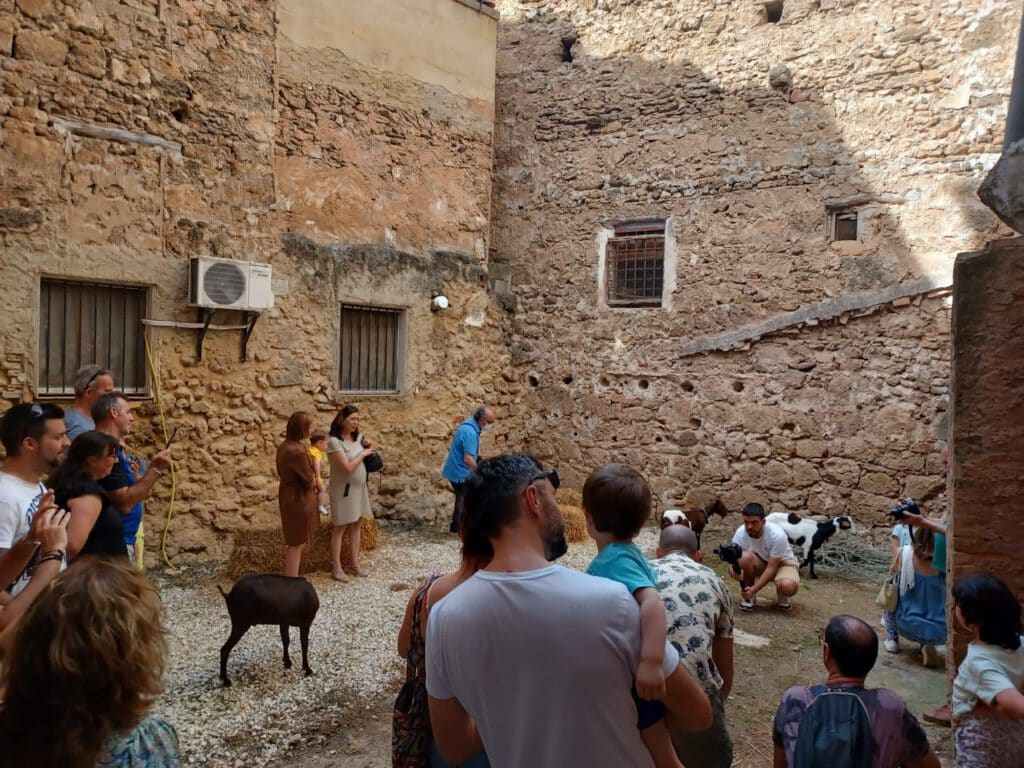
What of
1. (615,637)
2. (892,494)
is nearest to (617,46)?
(892,494)

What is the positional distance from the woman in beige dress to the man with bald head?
4246 mm

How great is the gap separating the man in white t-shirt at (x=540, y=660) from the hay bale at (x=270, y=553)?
16.8 ft

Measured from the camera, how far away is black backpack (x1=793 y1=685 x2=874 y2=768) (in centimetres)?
224

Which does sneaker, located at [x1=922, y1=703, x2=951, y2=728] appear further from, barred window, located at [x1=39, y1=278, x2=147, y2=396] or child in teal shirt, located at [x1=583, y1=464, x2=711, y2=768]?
barred window, located at [x1=39, y1=278, x2=147, y2=396]

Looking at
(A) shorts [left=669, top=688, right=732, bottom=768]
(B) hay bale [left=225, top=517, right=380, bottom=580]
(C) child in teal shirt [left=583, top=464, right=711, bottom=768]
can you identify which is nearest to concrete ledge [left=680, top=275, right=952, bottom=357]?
(B) hay bale [left=225, top=517, right=380, bottom=580]

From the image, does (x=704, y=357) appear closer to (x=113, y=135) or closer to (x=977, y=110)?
(x=977, y=110)

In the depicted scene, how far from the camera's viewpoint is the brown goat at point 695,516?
6671mm

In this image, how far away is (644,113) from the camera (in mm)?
9359

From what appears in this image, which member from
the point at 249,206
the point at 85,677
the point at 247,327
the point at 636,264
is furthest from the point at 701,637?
the point at 636,264

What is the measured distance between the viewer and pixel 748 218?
8.71m

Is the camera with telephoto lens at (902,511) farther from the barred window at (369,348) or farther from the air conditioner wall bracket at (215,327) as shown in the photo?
Answer: the barred window at (369,348)

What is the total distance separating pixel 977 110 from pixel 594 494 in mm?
7419

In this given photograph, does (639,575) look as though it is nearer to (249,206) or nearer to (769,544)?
(769,544)

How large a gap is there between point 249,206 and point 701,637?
626 cm
